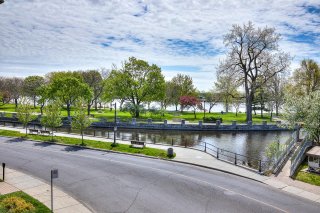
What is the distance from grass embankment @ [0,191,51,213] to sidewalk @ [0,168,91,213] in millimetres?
461

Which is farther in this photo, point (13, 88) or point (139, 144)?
point (13, 88)

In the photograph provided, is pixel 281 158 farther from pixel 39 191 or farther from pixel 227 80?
pixel 227 80

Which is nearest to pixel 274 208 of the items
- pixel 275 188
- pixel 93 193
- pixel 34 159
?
pixel 275 188

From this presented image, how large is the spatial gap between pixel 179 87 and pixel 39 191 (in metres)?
70.9

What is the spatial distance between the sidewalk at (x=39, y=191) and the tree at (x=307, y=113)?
2080cm

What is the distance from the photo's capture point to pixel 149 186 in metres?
18.1

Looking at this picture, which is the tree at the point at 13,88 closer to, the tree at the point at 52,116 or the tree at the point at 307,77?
the tree at the point at 52,116

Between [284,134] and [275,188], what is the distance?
3238 centimetres

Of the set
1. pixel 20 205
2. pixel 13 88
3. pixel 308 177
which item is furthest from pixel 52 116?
pixel 13 88

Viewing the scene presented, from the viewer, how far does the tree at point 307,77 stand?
6524 centimetres

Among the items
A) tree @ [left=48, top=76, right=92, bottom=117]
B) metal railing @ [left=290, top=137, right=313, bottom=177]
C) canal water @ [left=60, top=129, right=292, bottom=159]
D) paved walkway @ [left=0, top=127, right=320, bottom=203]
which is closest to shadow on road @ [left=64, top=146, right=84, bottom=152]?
canal water @ [left=60, top=129, right=292, bottom=159]

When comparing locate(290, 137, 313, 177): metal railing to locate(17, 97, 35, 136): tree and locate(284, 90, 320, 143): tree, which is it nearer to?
locate(284, 90, 320, 143): tree

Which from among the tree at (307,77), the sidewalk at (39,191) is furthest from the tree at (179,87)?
the sidewalk at (39,191)

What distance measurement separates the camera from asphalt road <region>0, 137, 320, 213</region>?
15203 mm
